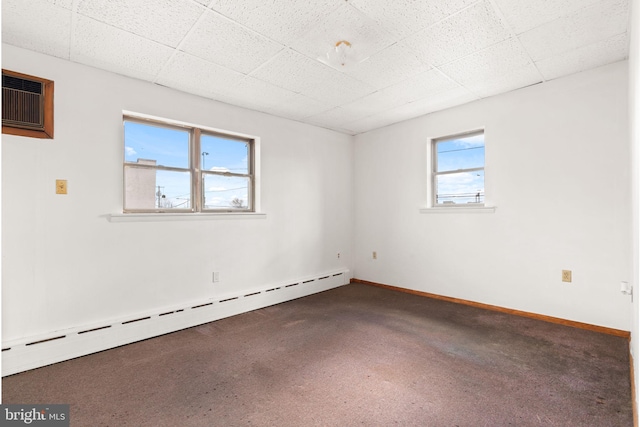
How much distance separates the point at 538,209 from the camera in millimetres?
3461

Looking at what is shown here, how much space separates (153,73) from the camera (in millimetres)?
3037

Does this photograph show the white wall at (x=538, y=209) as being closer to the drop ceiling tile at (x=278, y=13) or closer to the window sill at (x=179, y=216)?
the window sill at (x=179, y=216)

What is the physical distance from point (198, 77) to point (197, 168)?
97 centimetres

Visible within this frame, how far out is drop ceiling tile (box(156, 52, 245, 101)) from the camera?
9.44 ft

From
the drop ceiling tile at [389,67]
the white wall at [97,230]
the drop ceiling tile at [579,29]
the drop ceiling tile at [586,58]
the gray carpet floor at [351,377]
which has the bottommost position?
the gray carpet floor at [351,377]

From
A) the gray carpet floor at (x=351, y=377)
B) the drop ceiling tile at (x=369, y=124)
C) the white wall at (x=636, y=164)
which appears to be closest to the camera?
the white wall at (x=636, y=164)

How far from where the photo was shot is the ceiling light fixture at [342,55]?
8.49ft

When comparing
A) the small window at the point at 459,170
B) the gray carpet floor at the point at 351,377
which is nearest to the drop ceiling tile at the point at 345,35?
the small window at the point at 459,170

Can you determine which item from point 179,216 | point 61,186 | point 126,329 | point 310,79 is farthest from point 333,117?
point 126,329

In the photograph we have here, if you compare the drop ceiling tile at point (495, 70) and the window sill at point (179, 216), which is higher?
the drop ceiling tile at point (495, 70)

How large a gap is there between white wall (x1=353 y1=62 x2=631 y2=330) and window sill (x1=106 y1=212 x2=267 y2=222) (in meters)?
2.20

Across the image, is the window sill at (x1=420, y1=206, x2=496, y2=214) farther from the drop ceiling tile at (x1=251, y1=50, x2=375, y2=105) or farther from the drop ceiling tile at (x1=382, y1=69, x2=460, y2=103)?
the drop ceiling tile at (x1=251, y1=50, x2=375, y2=105)

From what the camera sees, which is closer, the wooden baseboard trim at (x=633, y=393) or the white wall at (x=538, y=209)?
the wooden baseboard trim at (x=633, y=393)

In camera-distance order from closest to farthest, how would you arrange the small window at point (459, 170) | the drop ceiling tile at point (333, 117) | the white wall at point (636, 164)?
1. the white wall at point (636, 164)
2. the small window at point (459, 170)
3. the drop ceiling tile at point (333, 117)
